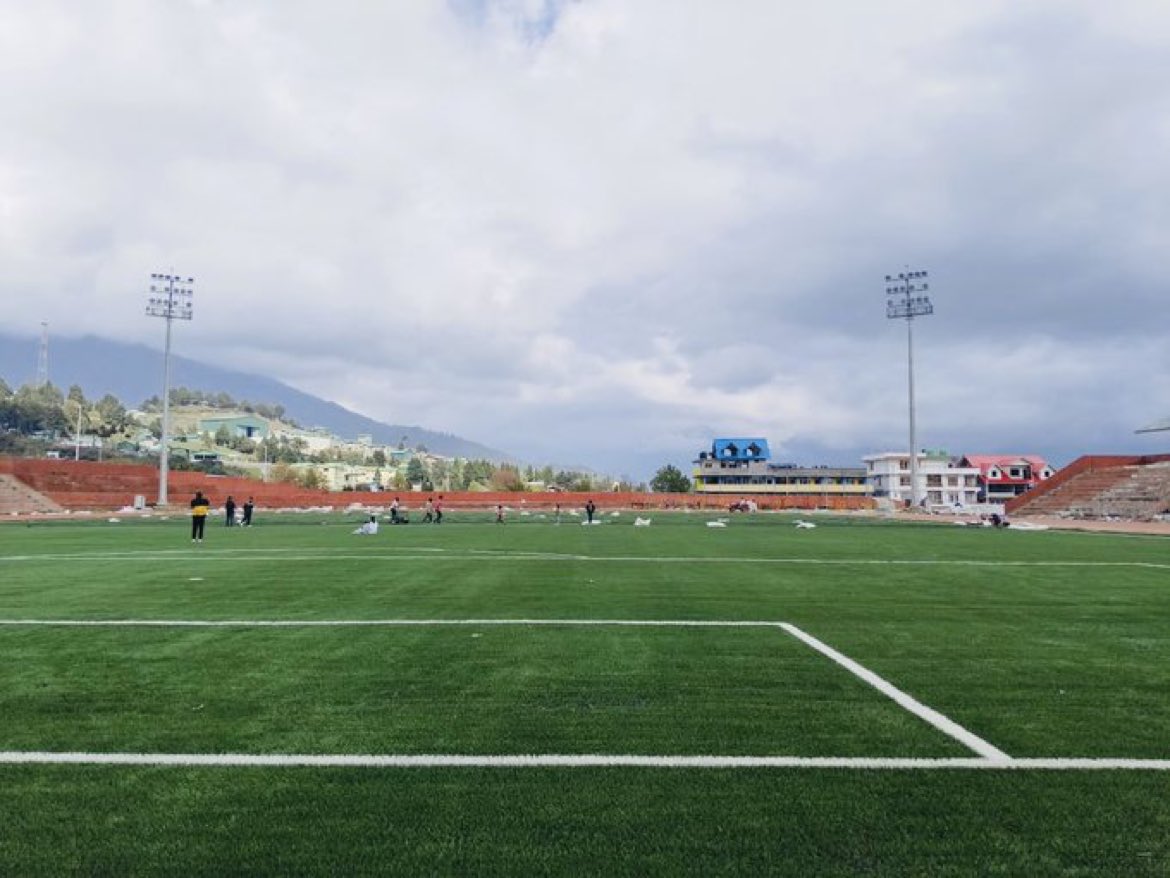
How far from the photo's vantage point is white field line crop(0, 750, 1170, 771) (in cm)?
443

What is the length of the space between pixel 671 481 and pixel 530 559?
118 meters

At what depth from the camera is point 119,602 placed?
10.8 meters

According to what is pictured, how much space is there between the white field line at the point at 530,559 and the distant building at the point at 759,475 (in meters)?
110

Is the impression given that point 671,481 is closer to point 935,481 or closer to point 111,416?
point 935,481

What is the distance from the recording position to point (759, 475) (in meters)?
131

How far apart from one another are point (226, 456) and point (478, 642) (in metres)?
192

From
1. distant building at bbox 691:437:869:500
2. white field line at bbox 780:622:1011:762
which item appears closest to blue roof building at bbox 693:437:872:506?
distant building at bbox 691:437:869:500

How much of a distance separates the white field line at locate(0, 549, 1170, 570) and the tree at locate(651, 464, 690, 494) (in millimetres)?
115961

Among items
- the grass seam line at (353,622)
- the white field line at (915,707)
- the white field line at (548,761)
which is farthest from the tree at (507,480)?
the white field line at (548,761)

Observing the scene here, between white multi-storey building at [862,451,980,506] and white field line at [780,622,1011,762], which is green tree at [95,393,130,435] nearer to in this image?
white multi-storey building at [862,451,980,506]

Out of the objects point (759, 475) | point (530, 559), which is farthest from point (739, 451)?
point (530, 559)

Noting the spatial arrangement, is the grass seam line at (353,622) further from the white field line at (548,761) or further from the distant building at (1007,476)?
the distant building at (1007,476)

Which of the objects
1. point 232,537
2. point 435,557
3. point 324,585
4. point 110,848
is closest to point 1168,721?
point 110,848

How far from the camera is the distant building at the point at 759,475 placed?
12950 centimetres
